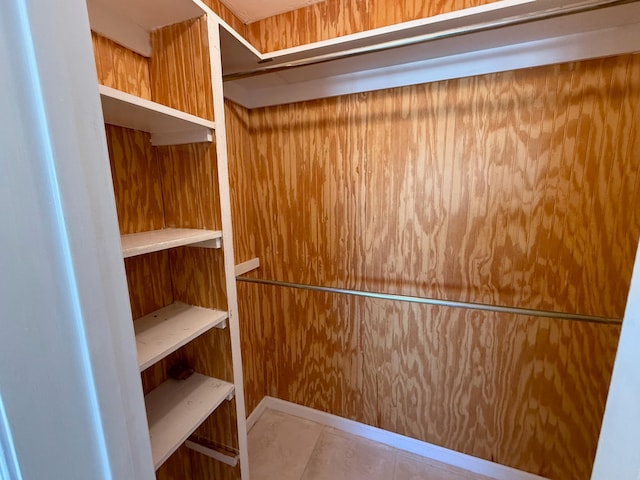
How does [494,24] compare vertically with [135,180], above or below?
above

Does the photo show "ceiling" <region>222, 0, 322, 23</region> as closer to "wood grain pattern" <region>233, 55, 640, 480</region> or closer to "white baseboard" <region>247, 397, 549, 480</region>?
"wood grain pattern" <region>233, 55, 640, 480</region>

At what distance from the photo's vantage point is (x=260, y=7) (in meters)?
1.32

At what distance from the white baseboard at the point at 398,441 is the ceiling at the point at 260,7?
7.85 ft

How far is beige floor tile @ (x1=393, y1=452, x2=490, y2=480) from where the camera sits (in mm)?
1437

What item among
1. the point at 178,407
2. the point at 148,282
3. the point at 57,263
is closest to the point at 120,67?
the point at 148,282

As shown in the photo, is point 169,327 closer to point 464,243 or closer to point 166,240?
point 166,240

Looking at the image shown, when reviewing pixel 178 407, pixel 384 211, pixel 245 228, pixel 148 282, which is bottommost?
pixel 178 407

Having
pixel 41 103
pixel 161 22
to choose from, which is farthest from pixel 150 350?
pixel 161 22

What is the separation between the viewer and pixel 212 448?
3.76 ft

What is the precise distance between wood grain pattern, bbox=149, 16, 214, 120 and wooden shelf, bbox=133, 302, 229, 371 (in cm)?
71

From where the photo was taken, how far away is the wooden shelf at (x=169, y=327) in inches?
30.4

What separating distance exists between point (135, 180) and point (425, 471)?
6.69 ft

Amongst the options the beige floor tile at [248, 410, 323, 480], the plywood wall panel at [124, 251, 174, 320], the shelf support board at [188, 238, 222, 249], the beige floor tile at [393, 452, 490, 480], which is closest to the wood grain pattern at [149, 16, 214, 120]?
the shelf support board at [188, 238, 222, 249]

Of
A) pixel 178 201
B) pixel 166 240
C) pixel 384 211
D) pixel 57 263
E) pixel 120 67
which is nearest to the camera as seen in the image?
pixel 57 263
